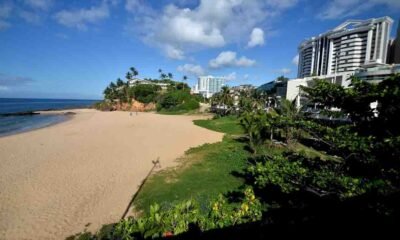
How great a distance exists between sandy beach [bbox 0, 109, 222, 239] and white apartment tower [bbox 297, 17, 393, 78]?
51992 mm

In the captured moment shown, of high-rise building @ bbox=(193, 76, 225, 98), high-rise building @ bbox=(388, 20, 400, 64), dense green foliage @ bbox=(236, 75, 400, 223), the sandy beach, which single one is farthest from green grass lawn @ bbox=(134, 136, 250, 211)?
high-rise building @ bbox=(193, 76, 225, 98)

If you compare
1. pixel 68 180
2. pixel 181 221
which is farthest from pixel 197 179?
pixel 181 221

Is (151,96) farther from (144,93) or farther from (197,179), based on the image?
(197,179)

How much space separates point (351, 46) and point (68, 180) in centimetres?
7691

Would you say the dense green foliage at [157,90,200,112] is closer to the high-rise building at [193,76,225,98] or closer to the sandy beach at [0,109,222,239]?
the sandy beach at [0,109,222,239]

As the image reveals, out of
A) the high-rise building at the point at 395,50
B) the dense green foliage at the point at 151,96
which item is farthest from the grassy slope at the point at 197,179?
the high-rise building at the point at 395,50

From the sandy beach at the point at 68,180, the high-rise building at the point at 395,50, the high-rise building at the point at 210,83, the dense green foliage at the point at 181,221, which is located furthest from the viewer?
the high-rise building at the point at 210,83

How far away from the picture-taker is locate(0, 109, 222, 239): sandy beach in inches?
308

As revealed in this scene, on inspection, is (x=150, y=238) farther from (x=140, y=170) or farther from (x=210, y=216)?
(x=140, y=170)

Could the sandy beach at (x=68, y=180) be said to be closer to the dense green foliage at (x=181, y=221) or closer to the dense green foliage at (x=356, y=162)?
the dense green foliage at (x=181, y=221)

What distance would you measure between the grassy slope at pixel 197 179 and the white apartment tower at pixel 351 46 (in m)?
48.8

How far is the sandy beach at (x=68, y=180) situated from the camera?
25.6 ft

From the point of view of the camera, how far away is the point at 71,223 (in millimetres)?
7758

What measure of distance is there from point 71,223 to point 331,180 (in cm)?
821
